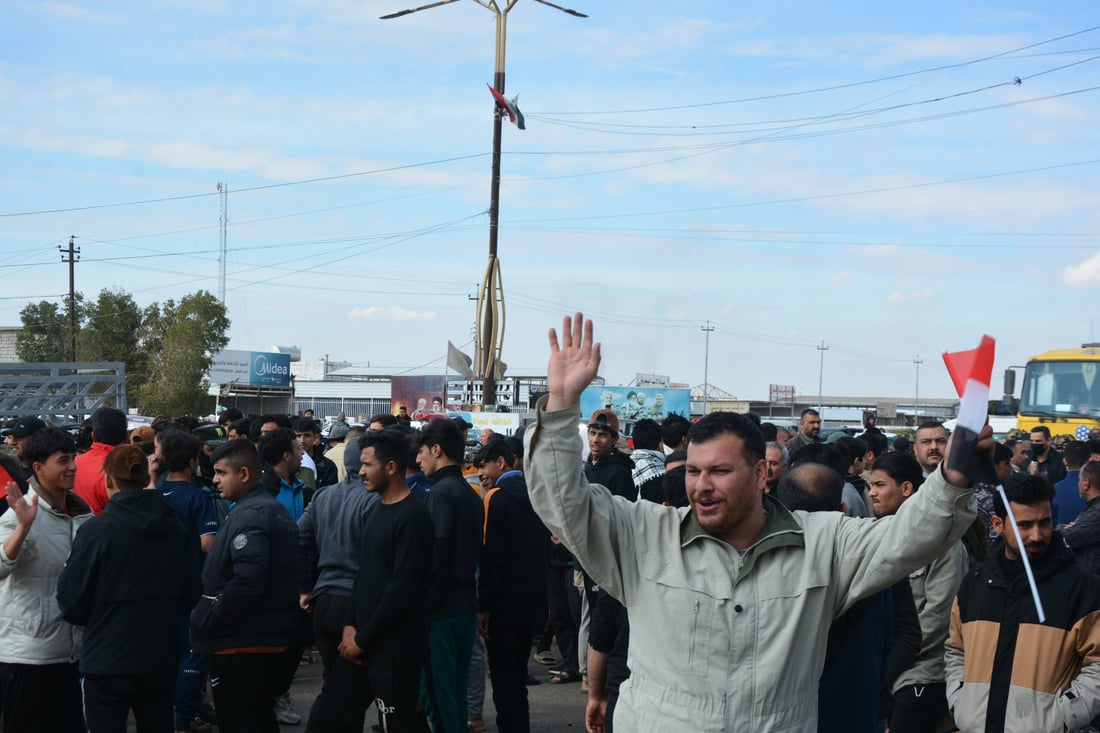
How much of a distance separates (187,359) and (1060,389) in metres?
38.9

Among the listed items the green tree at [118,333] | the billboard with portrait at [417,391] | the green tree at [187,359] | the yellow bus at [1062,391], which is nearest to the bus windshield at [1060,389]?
the yellow bus at [1062,391]

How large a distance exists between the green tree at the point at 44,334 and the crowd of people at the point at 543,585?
55.8m

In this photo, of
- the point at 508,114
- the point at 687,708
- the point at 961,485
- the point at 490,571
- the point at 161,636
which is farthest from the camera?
the point at 508,114

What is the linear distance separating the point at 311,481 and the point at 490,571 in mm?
3031

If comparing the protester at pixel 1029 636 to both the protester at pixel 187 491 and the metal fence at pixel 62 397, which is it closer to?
the protester at pixel 187 491

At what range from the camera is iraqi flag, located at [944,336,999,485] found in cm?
277

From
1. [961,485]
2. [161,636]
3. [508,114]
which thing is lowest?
[161,636]

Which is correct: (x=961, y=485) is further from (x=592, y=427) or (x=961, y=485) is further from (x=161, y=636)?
(x=592, y=427)

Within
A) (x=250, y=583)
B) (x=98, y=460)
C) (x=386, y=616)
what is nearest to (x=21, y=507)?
(x=250, y=583)

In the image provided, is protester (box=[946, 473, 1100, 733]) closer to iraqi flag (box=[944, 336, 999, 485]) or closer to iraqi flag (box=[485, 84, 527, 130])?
iraqi flag (box=[944, 336, 999, 485])

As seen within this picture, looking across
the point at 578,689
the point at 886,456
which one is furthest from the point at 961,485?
the point at 578,689

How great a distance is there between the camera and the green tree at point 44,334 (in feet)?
191

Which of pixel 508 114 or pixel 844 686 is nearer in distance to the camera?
pixel 844 686

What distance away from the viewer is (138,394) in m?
52.5
